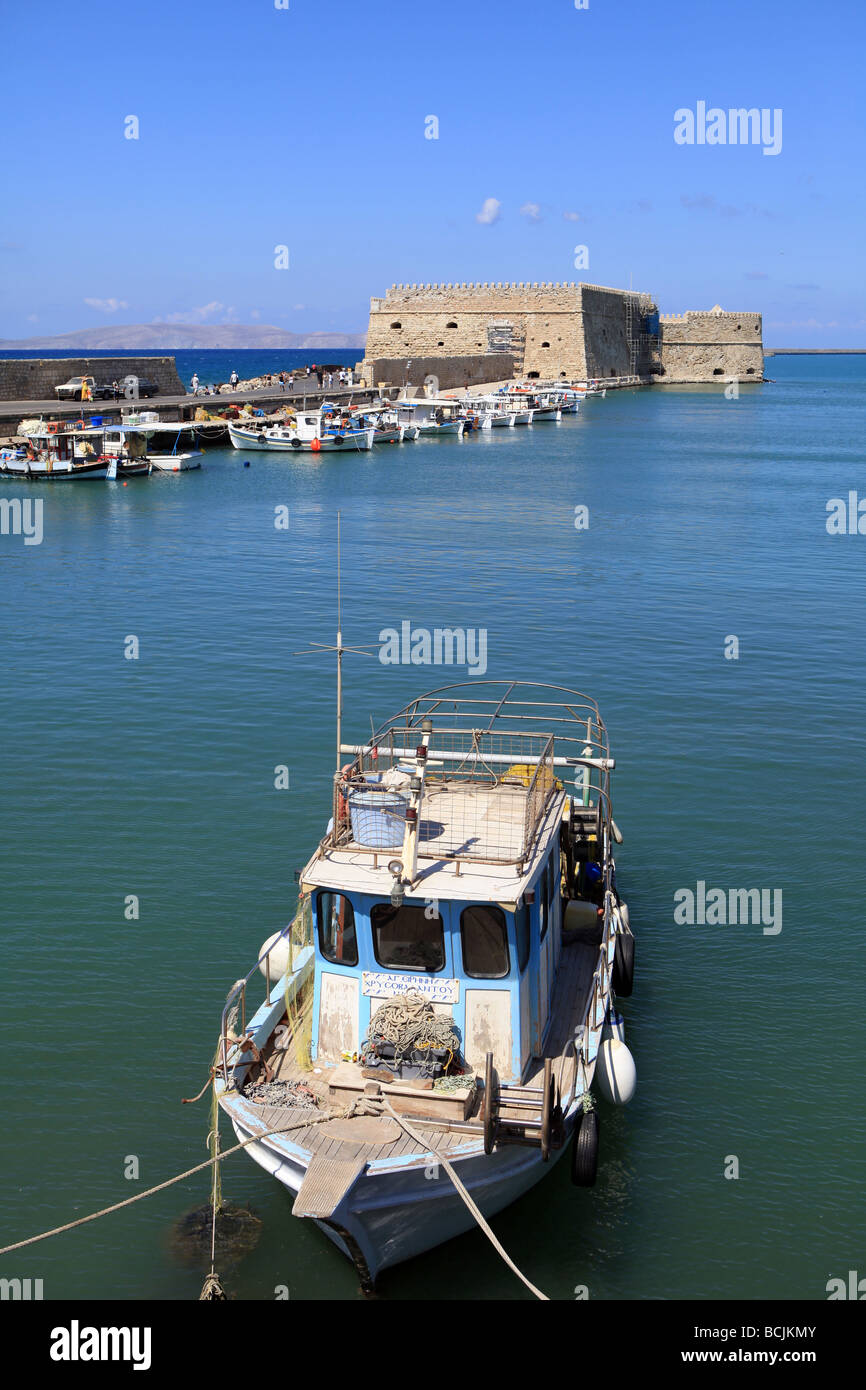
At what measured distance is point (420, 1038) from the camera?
1064cm

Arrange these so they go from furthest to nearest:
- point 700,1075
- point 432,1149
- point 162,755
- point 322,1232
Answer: point 162,755 < point 700,1075 < point 322,1232 < point 432,1149

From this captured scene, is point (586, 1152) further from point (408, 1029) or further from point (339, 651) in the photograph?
point (339, 651)

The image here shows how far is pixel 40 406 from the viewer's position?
65.8m

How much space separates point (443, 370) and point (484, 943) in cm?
9125

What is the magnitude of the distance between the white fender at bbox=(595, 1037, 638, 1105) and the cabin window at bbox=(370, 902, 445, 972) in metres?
1.99

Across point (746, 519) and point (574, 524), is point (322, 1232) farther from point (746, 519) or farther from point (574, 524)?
point (746, 519)

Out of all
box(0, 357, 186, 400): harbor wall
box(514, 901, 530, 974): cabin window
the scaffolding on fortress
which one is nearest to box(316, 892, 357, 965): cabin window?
box(514, 901, 530, 974): cabin window

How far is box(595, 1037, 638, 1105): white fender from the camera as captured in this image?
11.7m

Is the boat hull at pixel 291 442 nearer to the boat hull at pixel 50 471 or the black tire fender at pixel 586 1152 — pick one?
the boat hull at pixel 50 471

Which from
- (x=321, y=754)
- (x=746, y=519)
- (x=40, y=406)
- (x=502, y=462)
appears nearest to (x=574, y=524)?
(x=746, y=519)

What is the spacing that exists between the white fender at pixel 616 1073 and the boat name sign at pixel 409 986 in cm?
176

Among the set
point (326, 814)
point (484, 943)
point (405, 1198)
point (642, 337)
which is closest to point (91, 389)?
point (326, 814)
